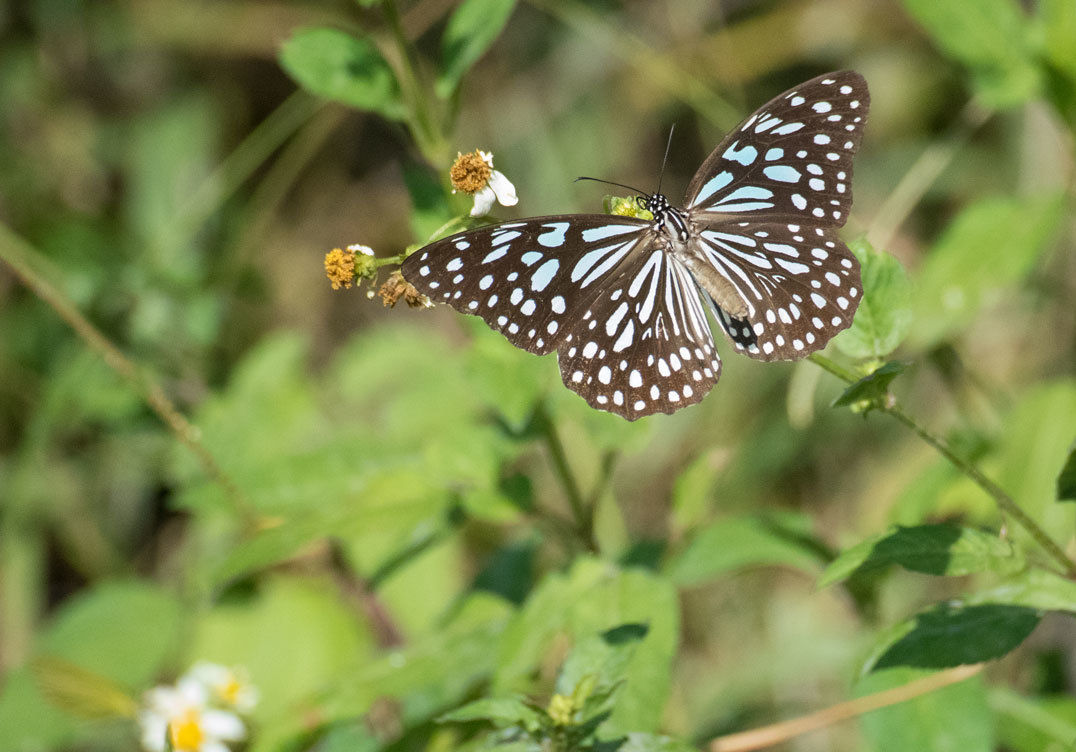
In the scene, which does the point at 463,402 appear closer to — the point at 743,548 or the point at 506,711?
the point at 743,548

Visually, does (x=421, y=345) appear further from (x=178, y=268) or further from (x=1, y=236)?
(x=1, y=236)

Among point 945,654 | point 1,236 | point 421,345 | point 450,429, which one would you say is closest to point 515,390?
point 450,429

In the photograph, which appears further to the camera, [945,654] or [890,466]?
[890,466]

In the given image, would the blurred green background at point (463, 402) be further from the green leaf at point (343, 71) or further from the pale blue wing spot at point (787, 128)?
the pale blue wing spot at point (787, 128)

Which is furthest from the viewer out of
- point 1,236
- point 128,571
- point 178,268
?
point 128,571

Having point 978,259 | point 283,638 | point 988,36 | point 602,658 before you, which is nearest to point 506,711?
point 602,658

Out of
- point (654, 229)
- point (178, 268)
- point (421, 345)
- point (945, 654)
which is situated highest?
point (178, 268)
